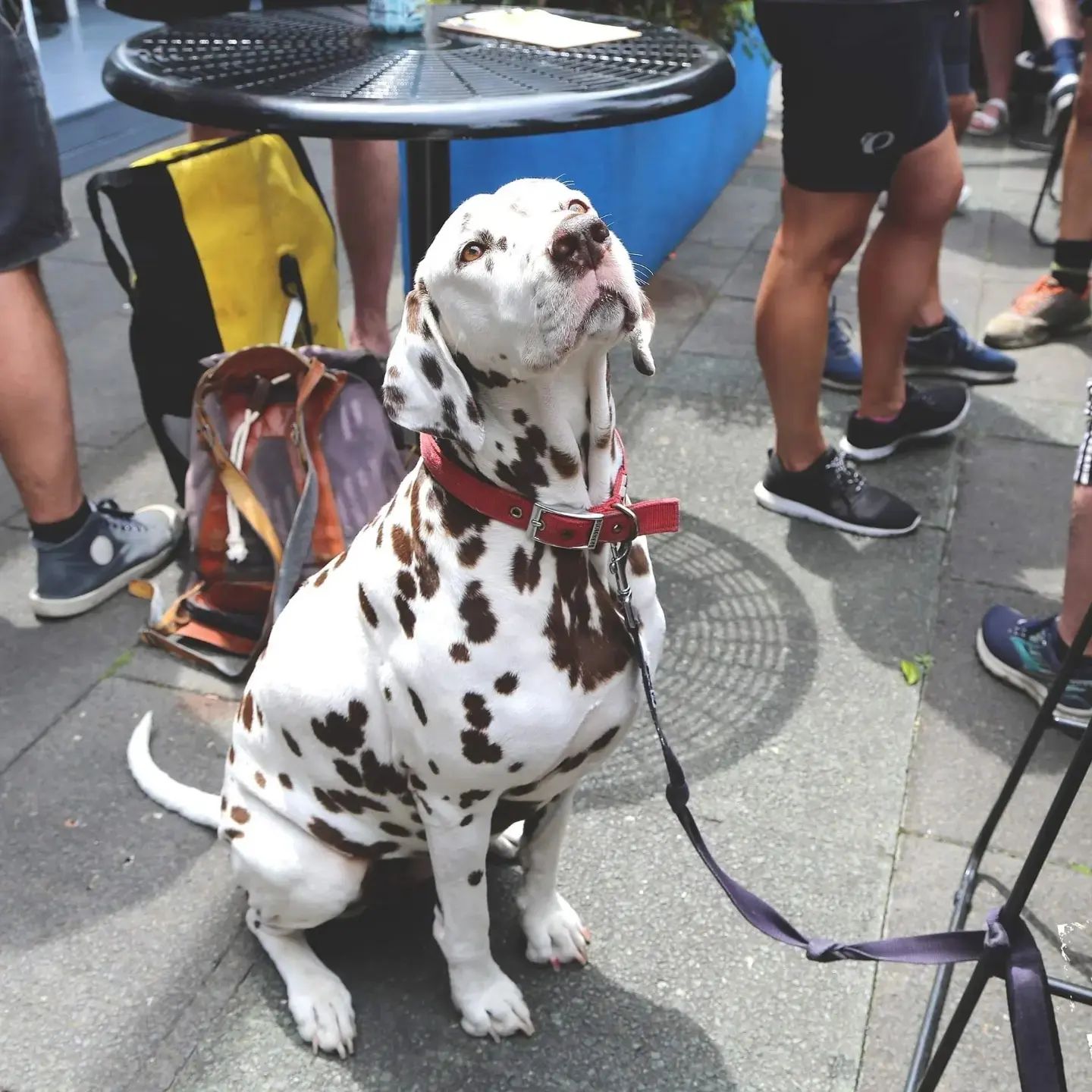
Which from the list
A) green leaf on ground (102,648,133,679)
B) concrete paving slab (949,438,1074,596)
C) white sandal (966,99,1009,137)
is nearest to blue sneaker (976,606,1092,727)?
concrete paving slab (949,438,1074,596)

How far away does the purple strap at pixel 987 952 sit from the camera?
50.2 inches

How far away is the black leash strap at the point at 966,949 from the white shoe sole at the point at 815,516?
1.80m

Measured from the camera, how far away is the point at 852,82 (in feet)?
9.22

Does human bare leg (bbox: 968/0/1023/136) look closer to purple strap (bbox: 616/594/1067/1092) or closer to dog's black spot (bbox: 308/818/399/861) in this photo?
purple strap (bbox: 616/594/1067/1092)

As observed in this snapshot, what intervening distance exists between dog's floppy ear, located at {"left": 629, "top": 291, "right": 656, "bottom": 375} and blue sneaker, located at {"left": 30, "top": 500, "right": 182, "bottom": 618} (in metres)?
1.94

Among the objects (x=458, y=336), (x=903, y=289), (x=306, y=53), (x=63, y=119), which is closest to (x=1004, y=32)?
(x=903, y=289)

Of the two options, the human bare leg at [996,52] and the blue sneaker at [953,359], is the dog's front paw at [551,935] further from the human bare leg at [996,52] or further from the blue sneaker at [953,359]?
the human bare leg at [996,52]

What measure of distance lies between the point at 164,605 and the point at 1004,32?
685cm

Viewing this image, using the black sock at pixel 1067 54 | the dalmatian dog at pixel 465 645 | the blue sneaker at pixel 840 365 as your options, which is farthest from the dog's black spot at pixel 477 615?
the black sock at pixel 1067 54

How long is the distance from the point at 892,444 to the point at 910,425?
0.09m

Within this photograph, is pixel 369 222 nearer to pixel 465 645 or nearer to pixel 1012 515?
pixel 1012 515

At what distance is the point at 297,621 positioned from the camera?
72.6 inches

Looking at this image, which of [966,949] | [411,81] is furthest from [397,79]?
[966,949]

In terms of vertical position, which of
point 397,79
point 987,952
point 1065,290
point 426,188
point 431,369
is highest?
point 397,79
